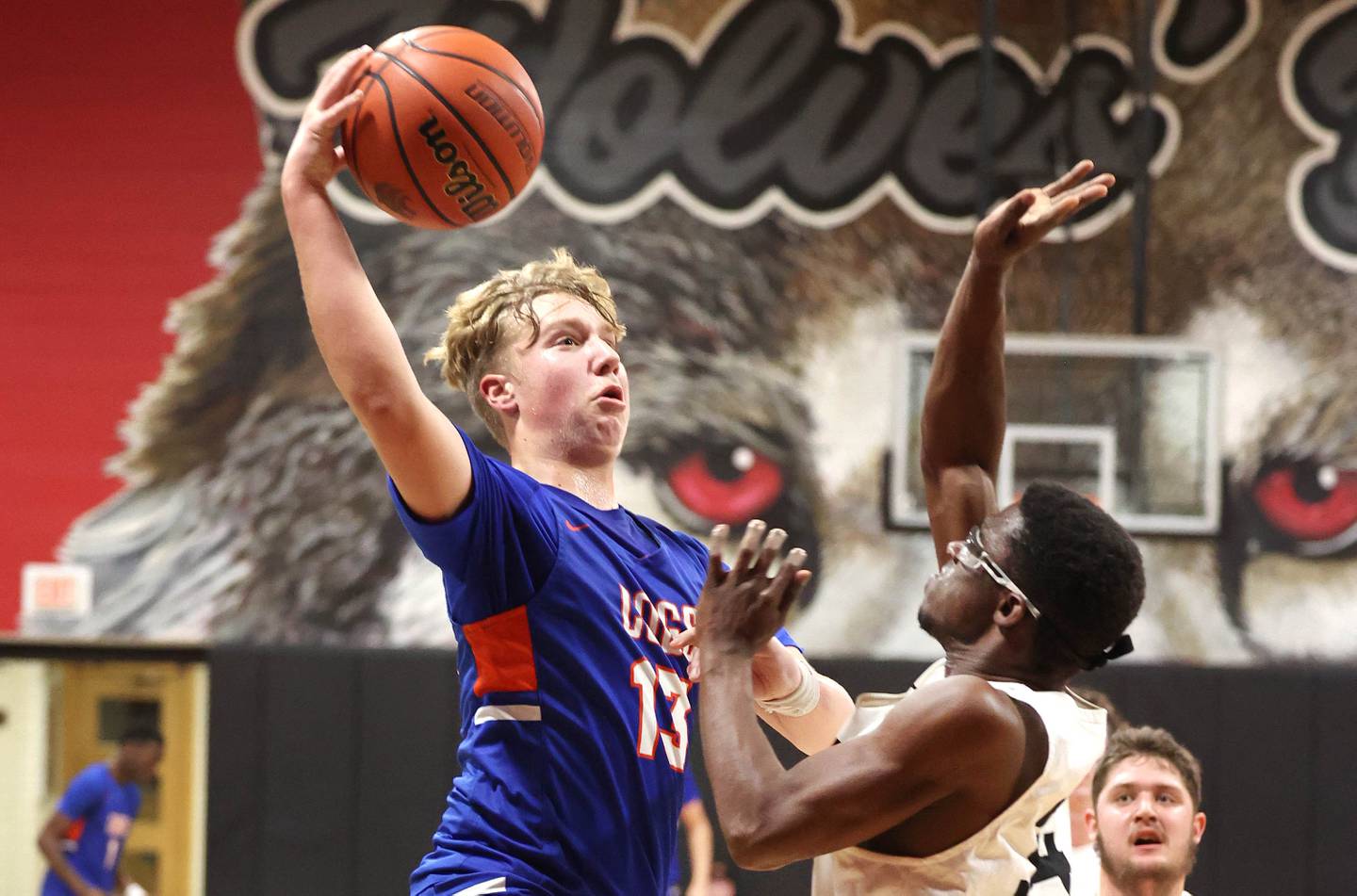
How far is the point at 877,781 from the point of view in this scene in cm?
202

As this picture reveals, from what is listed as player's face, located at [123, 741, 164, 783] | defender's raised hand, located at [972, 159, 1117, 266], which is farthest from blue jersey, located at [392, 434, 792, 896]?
player's face, located at [123, 741, 164, 783]

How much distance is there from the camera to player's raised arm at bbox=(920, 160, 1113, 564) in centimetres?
269

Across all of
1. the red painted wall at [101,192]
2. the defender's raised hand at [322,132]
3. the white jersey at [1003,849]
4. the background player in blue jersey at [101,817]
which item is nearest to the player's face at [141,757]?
the background player in blue jersey at [101,817]

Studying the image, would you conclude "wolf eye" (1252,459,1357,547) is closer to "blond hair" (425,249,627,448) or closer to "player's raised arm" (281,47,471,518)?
"blond hair" (425,249,627,448)

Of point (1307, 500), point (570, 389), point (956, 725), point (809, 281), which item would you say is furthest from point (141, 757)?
point (1307, 500)

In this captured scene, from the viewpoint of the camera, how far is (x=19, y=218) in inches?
320

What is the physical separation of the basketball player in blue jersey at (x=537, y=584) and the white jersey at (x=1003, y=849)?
0.43 m

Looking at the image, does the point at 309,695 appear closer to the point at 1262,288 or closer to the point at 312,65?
the point at 312,65

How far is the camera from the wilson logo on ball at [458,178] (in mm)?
2590

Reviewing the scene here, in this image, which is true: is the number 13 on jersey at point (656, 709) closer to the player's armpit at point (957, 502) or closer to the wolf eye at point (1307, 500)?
the player's armpit at point (957, 502)

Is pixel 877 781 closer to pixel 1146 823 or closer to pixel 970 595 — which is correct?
pixel 970 595

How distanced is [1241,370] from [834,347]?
2.21 metres

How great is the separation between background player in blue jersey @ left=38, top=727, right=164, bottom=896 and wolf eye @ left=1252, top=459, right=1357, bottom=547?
5912 mm

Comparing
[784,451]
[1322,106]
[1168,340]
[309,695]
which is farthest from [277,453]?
[1322,106]
